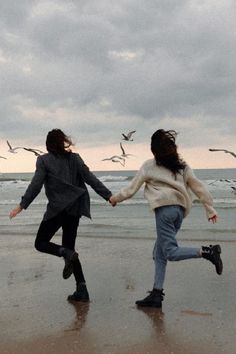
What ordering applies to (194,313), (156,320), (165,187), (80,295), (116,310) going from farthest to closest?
(80,295) → (165,187) → (116,310) → (194,313) → (156,320)

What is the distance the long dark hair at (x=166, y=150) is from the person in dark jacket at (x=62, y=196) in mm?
635

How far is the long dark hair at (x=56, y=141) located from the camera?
206 inches

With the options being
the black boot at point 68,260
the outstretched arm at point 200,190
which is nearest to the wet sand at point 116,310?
the black boot at point 68,260

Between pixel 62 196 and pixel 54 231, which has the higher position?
pixel 62 196

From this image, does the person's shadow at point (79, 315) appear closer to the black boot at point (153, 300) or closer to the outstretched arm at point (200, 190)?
the black boot at point (153, 300)

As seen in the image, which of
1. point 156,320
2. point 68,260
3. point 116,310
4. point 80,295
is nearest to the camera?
point 156,320

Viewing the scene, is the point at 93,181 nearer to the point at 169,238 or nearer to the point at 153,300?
the point at 169,238

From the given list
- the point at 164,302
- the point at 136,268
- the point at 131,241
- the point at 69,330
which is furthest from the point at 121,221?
the point at 69,330

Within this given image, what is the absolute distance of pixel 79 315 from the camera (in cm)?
472

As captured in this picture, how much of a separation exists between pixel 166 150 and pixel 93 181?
0.82 m

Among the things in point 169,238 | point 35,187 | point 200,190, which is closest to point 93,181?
point 35,187

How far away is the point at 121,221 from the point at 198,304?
10034 millimetres

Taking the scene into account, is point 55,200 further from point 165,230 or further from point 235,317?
point 235,317

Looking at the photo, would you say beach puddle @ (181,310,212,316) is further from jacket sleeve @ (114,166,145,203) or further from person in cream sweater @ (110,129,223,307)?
jacket sleeve @ (114,166,145,203)
